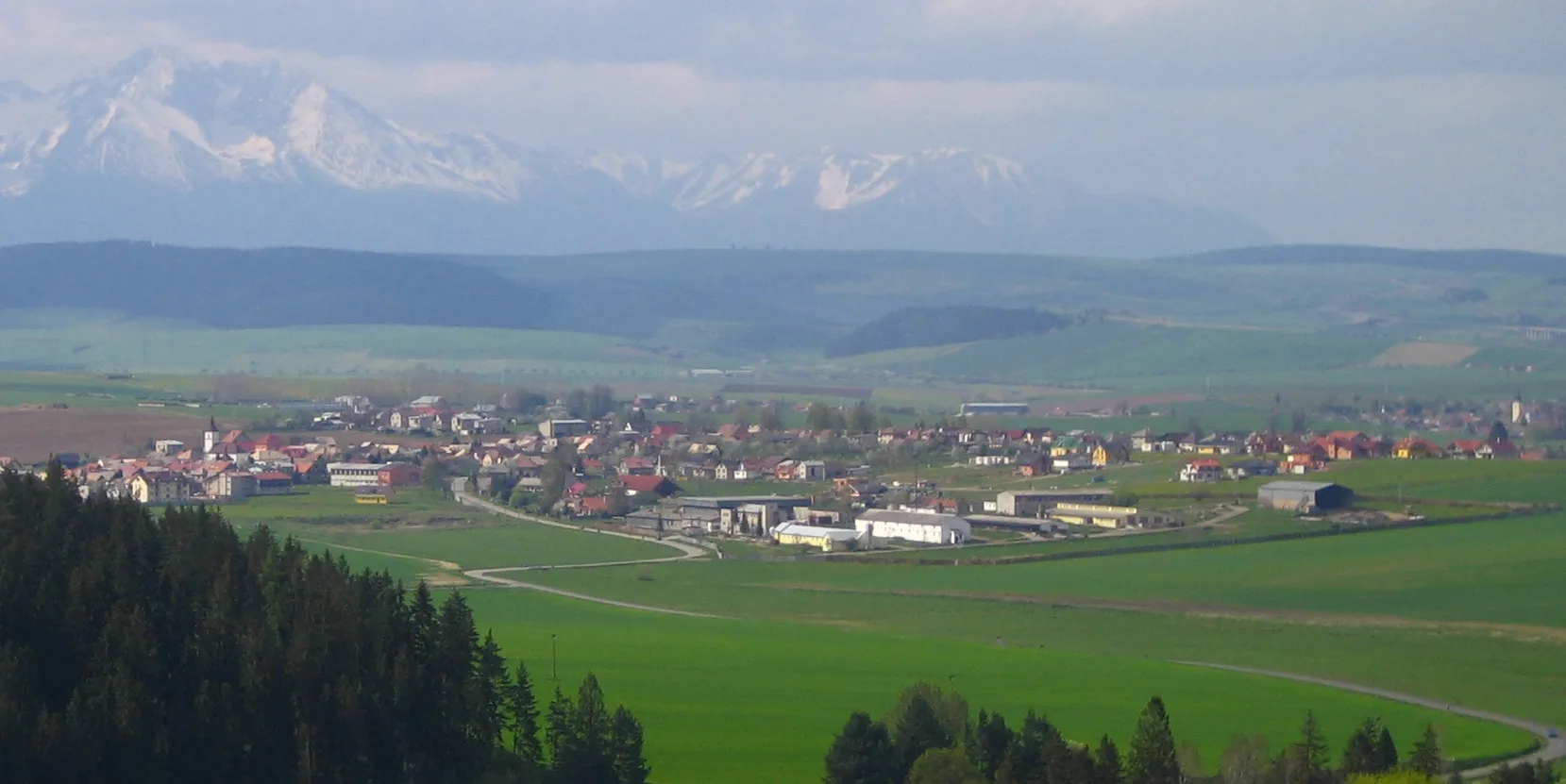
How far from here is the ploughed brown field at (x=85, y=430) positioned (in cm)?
6091

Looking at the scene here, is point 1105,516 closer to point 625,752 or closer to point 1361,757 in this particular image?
point 1361,757

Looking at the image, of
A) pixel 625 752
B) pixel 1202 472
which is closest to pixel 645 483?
pixel 1202 472

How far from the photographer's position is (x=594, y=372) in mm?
110438

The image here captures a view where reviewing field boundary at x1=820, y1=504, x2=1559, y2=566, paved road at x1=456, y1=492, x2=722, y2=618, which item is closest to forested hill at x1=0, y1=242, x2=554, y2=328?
paved road at x1=456, y1=492, x2=722, y2=618

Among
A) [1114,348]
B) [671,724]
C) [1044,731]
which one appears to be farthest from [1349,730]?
[1114,348]

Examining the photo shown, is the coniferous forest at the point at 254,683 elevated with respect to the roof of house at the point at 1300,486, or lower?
lower

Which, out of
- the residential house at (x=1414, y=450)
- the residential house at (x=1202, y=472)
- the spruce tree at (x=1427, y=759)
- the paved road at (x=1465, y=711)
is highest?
the residential house at (x=1414, y=450)

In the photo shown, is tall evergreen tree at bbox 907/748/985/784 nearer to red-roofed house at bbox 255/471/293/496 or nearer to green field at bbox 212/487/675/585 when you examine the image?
green field at bbox 212/487/675/585

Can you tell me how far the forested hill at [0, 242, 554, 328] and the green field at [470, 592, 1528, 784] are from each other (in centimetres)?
12876

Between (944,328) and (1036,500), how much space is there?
287ft

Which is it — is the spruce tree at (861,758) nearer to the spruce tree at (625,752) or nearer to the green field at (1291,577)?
the spruce tree at (625,752)

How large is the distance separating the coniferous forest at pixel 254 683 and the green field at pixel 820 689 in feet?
5.21

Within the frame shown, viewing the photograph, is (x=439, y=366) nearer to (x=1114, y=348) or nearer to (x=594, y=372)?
(x=594, y=372)

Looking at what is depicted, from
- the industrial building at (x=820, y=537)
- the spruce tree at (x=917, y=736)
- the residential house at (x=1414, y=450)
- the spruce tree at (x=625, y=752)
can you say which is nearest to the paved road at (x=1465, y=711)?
the spruce tree at (x=917, y=736)
